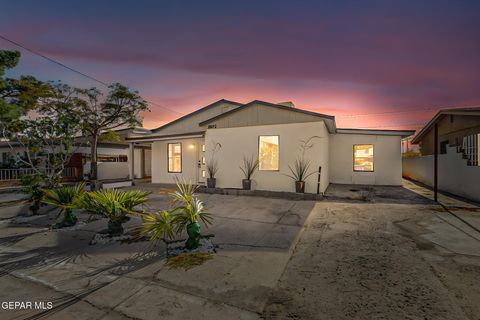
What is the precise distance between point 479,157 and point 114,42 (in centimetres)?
1528

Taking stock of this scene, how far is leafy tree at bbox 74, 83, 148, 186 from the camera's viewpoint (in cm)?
1067

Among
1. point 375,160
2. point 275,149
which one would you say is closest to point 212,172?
point 275,149

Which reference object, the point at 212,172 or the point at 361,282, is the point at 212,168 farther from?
the point at 361,282

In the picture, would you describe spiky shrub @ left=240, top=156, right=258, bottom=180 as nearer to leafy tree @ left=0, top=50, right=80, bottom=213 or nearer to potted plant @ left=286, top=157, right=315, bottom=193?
potted plant @ left=286, top=157, right=315, bottom=193

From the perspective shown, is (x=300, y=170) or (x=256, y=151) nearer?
(x=300, y=170)

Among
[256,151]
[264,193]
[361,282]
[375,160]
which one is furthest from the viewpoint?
[375,160]

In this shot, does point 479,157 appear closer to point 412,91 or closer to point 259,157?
point 259,157

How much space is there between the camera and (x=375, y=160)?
11148mm

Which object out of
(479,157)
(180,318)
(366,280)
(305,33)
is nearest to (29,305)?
(180,318)

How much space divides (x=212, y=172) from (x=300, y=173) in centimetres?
389

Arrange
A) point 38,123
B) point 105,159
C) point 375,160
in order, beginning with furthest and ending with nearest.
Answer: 1. point 105,159
2. point 375,160
3. point 38,123

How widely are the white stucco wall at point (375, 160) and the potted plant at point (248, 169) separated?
17.5 ft

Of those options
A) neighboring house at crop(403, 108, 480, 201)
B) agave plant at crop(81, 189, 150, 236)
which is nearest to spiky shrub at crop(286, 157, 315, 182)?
neighboring house at crop(403, 108, 480, 201)

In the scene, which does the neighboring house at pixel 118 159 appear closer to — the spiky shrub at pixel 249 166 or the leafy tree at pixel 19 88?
the leafy tree at pixel 19 88
